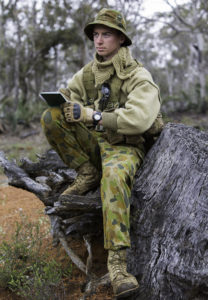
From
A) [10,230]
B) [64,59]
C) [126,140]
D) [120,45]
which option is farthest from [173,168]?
[64,59]

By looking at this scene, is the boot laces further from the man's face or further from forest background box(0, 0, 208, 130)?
forest background box(0, 0, 208, 130)

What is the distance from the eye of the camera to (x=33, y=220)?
4824 millimetres

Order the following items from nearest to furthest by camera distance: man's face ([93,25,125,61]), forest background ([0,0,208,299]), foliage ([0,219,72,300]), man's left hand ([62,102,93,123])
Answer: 1. foliage ([0,219,72,300])
2. man's left hand ([62,102,93,123])
3. man's face ([93,25,125,61])
4. forest background ([0,0,208,299])

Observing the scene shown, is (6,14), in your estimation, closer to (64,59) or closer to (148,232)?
(64,59)

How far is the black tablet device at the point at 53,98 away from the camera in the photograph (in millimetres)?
2638

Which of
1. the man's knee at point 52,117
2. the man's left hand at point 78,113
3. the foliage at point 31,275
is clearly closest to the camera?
the foliage at point 31,275

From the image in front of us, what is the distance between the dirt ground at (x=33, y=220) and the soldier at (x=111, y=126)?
1.93 feet

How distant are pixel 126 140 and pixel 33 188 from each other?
113 centimetres

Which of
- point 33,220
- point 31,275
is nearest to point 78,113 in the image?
point 31,275

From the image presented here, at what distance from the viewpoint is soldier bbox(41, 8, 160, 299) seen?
2.45m

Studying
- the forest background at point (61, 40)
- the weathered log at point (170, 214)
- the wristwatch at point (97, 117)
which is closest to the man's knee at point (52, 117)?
the wristwatch at point (97, 117)

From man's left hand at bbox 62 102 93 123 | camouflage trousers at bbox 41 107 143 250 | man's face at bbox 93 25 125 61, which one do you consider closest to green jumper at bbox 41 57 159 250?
camouflage trousers at bbox 41 107 143 250

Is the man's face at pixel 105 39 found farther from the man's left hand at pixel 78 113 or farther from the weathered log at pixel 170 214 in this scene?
the weathered log at pixel 170 214

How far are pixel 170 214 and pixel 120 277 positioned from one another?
57 cm
